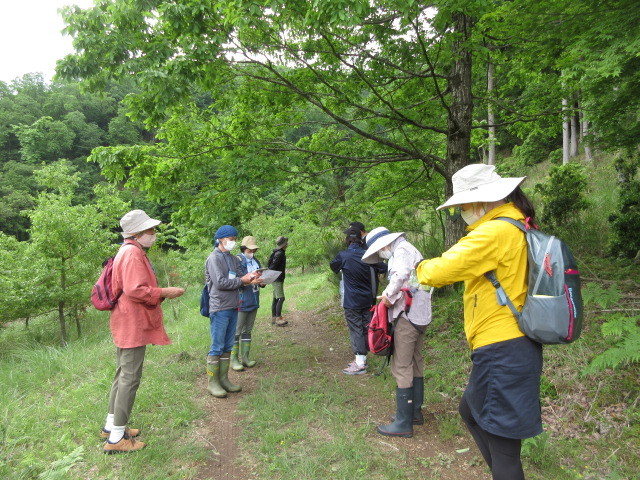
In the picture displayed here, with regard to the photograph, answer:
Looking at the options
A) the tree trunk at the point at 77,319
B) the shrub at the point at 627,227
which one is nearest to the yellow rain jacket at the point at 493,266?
the shrub at the point at 627,227

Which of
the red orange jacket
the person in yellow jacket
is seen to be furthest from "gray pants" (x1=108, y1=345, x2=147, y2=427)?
the person in yellow jacket

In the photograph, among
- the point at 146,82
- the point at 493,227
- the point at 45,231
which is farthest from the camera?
the point at 45,231

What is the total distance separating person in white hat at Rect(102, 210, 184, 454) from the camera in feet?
10.3

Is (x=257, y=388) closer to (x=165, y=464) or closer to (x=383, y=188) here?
(x=165, y=464)

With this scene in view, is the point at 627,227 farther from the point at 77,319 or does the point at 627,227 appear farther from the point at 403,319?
the point at 77,319

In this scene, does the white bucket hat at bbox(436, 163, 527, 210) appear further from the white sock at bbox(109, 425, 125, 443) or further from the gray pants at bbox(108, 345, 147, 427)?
the white sock at bbox(109, 425, 125, 443)

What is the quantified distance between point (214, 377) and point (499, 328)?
11.6ft

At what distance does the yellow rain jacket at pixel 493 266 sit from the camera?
193cm

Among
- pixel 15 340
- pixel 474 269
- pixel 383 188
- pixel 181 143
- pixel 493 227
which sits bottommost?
pixel 15 340

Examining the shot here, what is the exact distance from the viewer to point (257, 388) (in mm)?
4746

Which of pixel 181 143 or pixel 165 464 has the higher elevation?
pixel 181 143

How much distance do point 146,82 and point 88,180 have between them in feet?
179

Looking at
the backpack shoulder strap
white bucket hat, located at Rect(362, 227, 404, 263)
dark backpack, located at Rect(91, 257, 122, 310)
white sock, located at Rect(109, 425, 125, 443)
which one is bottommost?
white sock, located at Rect(109, 425, 125, 443)

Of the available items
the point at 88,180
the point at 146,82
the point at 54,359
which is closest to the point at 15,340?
the point at 54,359
